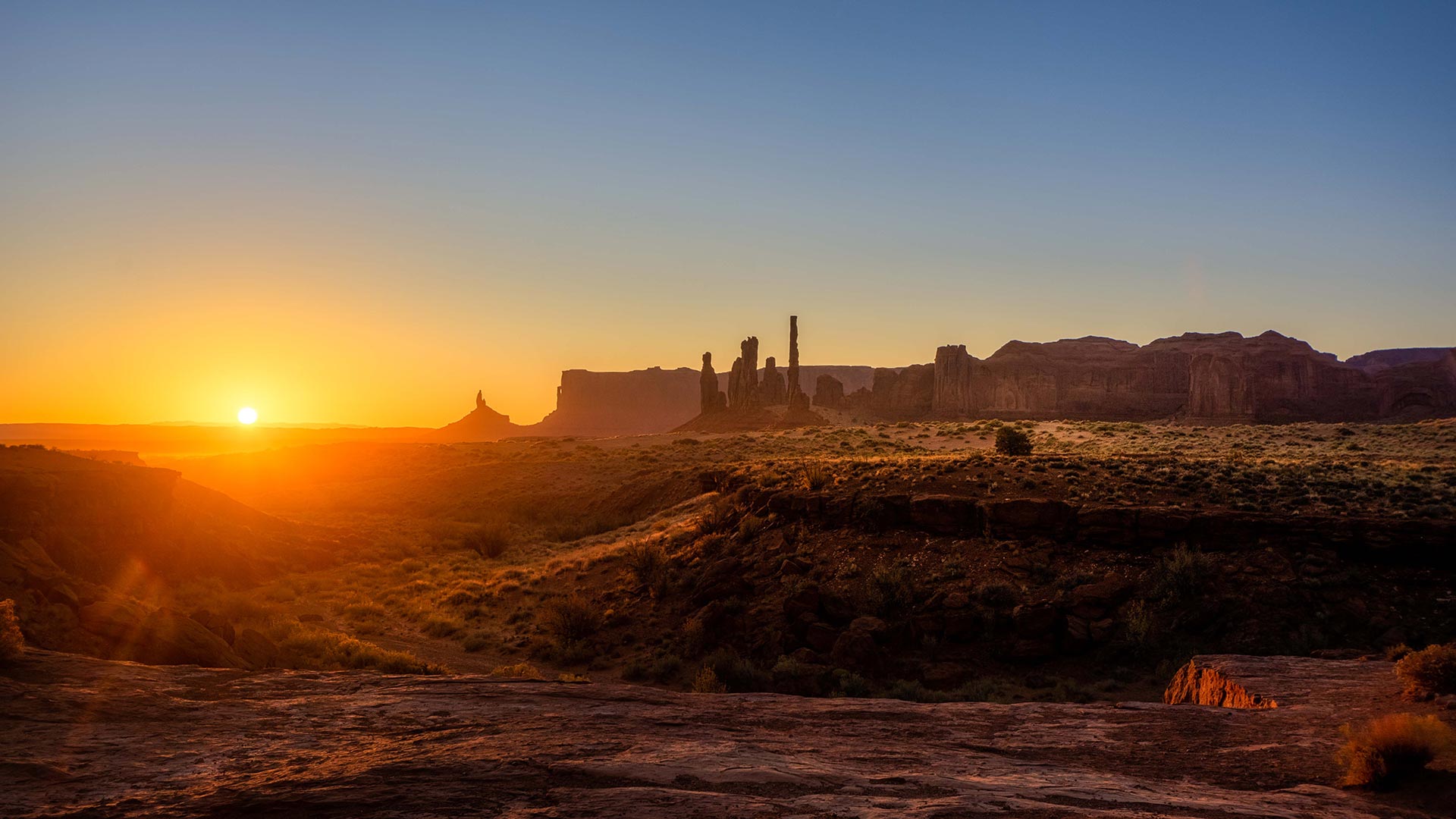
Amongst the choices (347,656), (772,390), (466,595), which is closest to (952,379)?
(772,390)

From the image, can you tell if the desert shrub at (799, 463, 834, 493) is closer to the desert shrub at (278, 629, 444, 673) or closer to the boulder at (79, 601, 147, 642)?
the desert shrub at (278, 629, 444, 673)

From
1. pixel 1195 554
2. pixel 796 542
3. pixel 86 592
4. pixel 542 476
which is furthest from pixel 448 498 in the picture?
pixel 1195 554

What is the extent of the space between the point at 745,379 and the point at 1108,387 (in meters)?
62.0

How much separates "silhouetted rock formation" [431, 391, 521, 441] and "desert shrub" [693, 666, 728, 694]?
5077 inches

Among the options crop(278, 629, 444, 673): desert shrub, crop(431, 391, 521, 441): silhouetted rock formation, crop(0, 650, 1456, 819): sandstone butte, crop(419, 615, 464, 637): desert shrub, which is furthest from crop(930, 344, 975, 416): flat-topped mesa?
crop(0, 650, 1456, 819): sandstone butte

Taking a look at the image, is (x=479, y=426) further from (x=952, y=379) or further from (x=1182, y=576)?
(x=1182, y=576)

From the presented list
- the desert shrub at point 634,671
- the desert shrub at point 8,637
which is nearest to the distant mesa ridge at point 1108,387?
the desert shrub at point 634,671

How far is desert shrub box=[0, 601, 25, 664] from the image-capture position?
7.77m

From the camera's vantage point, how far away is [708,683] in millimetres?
16828

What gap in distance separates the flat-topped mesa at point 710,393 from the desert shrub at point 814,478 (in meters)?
69.1

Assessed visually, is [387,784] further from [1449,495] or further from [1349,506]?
[1449,495]

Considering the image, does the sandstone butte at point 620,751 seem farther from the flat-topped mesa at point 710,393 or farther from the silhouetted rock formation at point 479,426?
the silhouetted rock formation at point 479,426

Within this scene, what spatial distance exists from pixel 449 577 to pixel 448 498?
20991 millimetres

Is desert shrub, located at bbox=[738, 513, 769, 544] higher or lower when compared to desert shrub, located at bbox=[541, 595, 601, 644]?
higher
